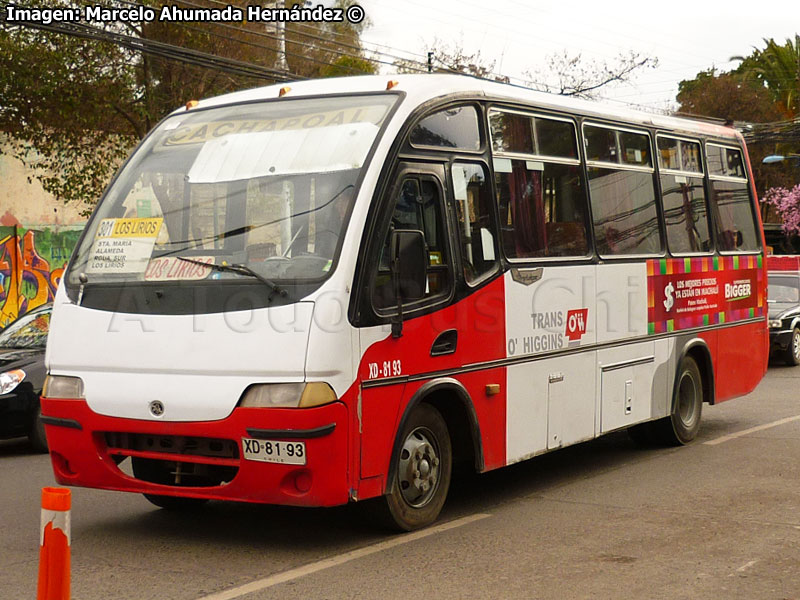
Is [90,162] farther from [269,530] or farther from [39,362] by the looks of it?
[269,530]

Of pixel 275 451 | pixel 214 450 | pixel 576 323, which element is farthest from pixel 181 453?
pixel 576 323

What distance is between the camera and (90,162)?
813 inches

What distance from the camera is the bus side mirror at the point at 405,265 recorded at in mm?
6438

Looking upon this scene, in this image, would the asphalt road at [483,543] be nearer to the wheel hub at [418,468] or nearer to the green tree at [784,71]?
the wheel hub at [418,468]

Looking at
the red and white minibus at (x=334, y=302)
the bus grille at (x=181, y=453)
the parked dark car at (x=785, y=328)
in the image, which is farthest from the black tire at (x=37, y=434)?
the parked dark car at (x=785, y=328)

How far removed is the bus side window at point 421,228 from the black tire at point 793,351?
13.9 metres

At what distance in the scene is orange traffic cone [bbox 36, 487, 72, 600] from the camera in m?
4.02

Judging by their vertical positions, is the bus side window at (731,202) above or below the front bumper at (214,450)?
above

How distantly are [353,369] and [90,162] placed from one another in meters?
15.7

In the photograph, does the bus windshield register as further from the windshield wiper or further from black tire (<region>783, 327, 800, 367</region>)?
black tire (<region>783, 327, 800, 367</region>)

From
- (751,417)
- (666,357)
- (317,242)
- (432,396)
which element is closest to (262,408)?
(317,242)

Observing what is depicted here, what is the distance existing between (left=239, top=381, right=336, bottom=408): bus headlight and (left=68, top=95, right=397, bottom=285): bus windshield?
2.02 feet

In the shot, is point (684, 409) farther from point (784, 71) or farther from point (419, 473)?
point (784, 71)

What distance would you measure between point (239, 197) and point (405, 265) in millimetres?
1098
